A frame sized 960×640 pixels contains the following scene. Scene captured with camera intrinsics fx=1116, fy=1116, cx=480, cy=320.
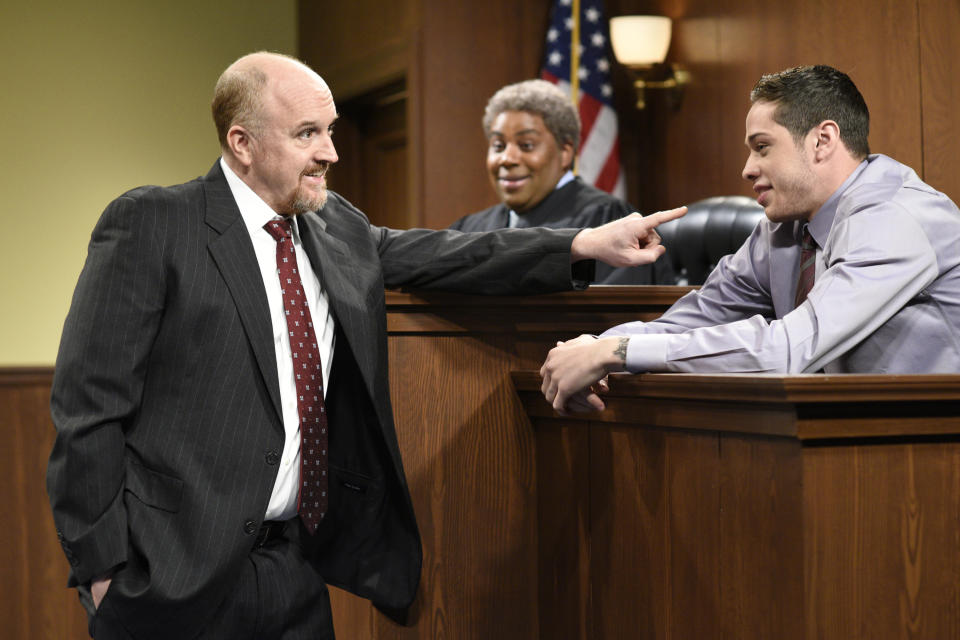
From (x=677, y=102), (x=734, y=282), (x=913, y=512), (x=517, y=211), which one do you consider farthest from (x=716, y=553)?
(x=677, y=102)

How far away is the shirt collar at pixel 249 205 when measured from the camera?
6.86 ft

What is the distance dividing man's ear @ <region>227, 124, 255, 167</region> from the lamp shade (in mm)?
3468

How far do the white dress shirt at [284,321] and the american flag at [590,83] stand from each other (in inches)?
137

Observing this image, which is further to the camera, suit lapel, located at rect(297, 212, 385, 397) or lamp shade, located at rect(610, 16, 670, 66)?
lamp shade, located at rect(610, 16, 670, 66)

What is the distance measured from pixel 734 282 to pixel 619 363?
0.52 metres

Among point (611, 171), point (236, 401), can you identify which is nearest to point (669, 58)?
point (611, 171)

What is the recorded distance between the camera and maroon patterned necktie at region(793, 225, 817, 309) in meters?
2.21

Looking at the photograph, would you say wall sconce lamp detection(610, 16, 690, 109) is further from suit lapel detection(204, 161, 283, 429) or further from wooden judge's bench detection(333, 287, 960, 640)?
suit lapel detection(204, 161, 283, 429)

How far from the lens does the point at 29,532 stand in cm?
360

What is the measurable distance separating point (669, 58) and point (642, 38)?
0.26 meters

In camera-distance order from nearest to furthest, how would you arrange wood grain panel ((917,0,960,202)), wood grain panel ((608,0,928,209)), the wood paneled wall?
wood grain panel ((917,0,960,202)) < wood grain panel ((608,0,928,209)) < the wood paneled wall

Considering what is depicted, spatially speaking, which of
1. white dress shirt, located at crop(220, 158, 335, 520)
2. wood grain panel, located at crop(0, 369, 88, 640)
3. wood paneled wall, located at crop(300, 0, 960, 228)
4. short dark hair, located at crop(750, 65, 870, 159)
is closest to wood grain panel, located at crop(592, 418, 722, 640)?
white dress shirt, located at crop(220, 158, 335, 520)

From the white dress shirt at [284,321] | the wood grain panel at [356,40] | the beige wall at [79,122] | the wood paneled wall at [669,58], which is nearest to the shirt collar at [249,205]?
the white dress shirt at [284,321]

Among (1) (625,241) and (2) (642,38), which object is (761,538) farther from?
(2) (642,38)
